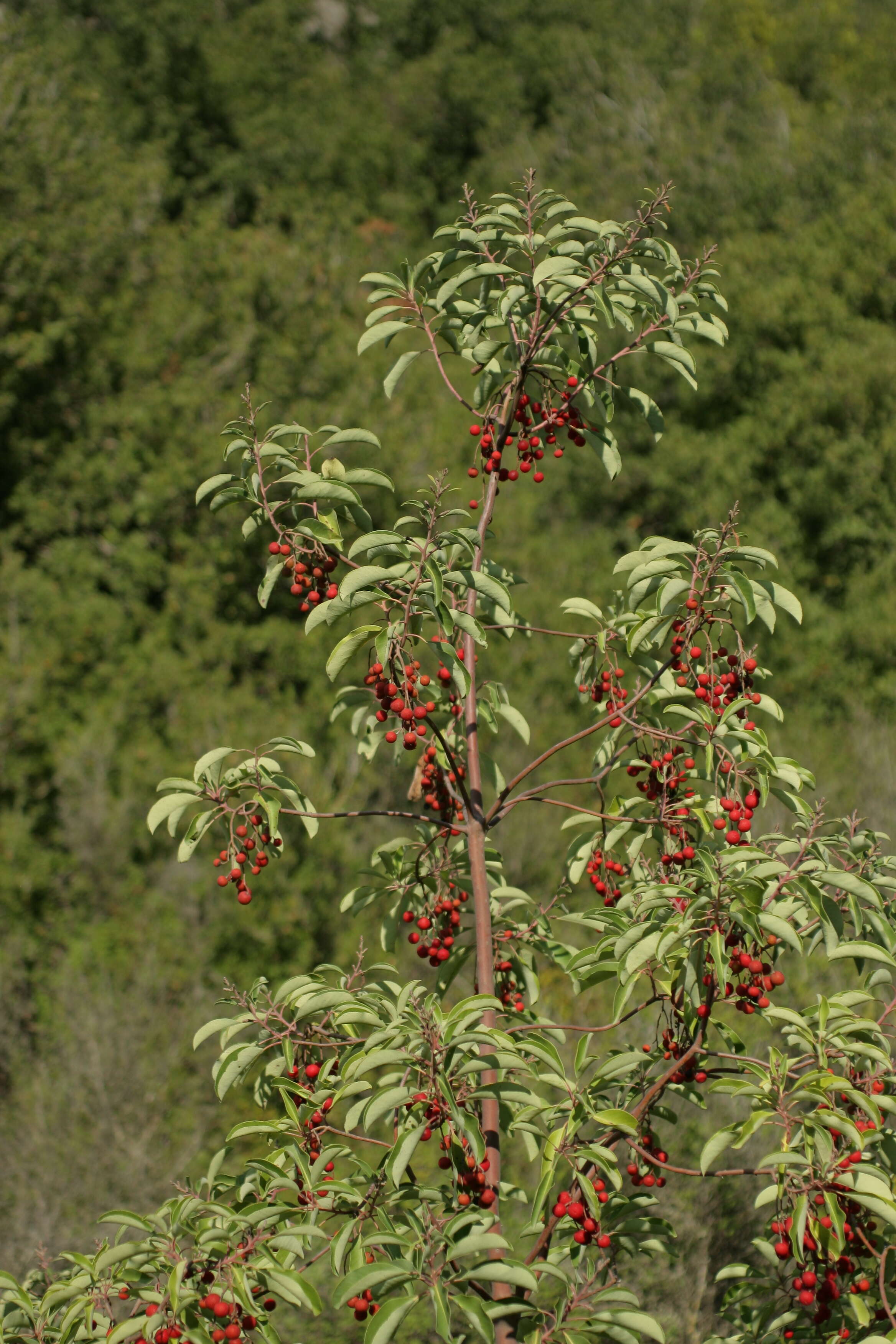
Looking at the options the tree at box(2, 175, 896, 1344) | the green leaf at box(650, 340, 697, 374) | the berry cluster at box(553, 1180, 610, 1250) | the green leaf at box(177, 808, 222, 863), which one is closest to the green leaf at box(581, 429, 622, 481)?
the tree at box(2, 175, 896, 1344)

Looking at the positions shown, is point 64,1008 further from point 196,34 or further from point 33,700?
point 196,34

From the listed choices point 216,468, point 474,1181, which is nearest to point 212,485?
point 474,1181

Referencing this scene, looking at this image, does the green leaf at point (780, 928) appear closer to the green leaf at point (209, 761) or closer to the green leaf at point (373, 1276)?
the green leaf at point (373, 1276)

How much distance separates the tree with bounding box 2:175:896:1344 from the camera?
79.0 inches

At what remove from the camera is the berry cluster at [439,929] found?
2721 mm

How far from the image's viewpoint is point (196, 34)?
1054 inches

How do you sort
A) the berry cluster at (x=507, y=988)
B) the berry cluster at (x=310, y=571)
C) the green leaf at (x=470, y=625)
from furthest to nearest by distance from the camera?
the berry cluster at (x=507, y=988) → the berry cluster at (x=310, y=571) → the green leaf at (x=470, y=625)

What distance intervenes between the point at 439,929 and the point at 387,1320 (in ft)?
3.77

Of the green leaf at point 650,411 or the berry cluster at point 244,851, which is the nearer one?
the berry cluster at point 244,851

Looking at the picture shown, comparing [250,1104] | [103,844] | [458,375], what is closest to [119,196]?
[458,375]

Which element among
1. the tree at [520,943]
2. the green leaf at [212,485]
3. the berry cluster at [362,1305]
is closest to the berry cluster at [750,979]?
the tree at [520,943]

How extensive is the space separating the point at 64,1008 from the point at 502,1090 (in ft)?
24.4

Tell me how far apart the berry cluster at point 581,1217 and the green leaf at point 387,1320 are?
1.47 ft

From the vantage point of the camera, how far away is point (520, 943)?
121 inches
